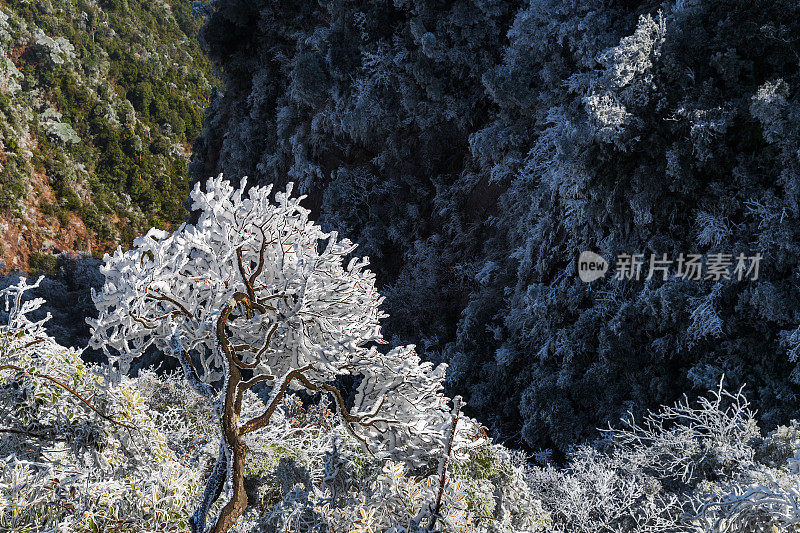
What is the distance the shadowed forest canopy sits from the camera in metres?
7.15

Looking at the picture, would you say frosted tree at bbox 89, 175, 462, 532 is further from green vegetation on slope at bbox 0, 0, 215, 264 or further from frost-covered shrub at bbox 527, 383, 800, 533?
green vegetation on slope at bbox 0, 0, 215, 264

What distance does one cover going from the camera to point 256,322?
414 centimetres

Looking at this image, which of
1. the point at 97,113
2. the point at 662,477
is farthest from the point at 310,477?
the point at 97,113

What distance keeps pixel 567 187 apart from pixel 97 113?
29.0m

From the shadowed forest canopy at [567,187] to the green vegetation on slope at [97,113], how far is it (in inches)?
745

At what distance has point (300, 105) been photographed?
49.1 feet

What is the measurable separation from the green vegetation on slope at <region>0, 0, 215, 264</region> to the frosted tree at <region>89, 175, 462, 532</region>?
25.7m

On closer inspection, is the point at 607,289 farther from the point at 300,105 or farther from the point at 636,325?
the point at 300,105

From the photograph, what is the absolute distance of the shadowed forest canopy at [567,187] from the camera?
7.15m

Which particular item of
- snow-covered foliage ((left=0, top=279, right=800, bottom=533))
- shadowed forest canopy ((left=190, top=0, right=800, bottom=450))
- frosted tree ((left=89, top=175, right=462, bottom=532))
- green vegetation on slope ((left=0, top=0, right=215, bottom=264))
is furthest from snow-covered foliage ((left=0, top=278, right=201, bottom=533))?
green vegetation on slope ((left=0, top=0, right=215, bottom=264))

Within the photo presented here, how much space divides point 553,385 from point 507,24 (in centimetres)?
687

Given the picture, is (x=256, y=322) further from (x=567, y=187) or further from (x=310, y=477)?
(x=567, y=187)

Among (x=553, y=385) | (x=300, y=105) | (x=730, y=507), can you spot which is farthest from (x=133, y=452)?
(x=300, y=105)

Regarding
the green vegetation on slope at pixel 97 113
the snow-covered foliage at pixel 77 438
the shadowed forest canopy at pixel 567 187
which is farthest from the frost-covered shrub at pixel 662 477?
the green vegetation on slope at pixel 97 113
